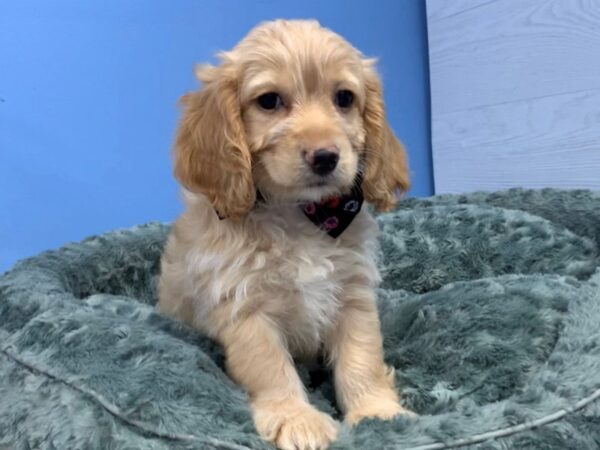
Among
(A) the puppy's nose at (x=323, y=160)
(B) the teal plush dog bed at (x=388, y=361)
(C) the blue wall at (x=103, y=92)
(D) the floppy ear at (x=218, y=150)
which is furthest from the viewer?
(C) the blue wall at (x=103, y=92)

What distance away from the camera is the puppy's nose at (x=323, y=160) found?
1.34 m

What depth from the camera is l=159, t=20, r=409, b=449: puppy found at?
4.64 ft

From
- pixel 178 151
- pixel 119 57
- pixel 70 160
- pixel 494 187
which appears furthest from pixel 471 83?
pixel 178 151

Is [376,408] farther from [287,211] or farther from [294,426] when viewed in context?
[287,211]

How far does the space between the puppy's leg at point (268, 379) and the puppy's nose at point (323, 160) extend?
0.36 m

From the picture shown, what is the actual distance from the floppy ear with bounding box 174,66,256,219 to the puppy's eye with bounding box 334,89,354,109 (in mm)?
229

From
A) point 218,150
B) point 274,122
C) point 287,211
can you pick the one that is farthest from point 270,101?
point 287,211

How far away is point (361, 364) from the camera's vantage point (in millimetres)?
1511

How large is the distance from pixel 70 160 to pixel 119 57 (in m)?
0.45

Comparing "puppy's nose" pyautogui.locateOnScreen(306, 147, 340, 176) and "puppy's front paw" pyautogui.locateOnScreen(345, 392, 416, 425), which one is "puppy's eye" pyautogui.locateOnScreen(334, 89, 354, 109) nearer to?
"puppy's nose" pyautogui.locateOnScreen(306, 147, 340, 176)

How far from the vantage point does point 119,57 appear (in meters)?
Result: 2.69

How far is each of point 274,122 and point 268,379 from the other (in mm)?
543

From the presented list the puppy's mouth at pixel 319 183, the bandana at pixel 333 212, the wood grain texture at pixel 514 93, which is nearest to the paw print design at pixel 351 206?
the bandana at pixel 333 212

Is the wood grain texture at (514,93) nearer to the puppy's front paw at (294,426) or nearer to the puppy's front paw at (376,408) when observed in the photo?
the puppy's front paw at (376,408)
